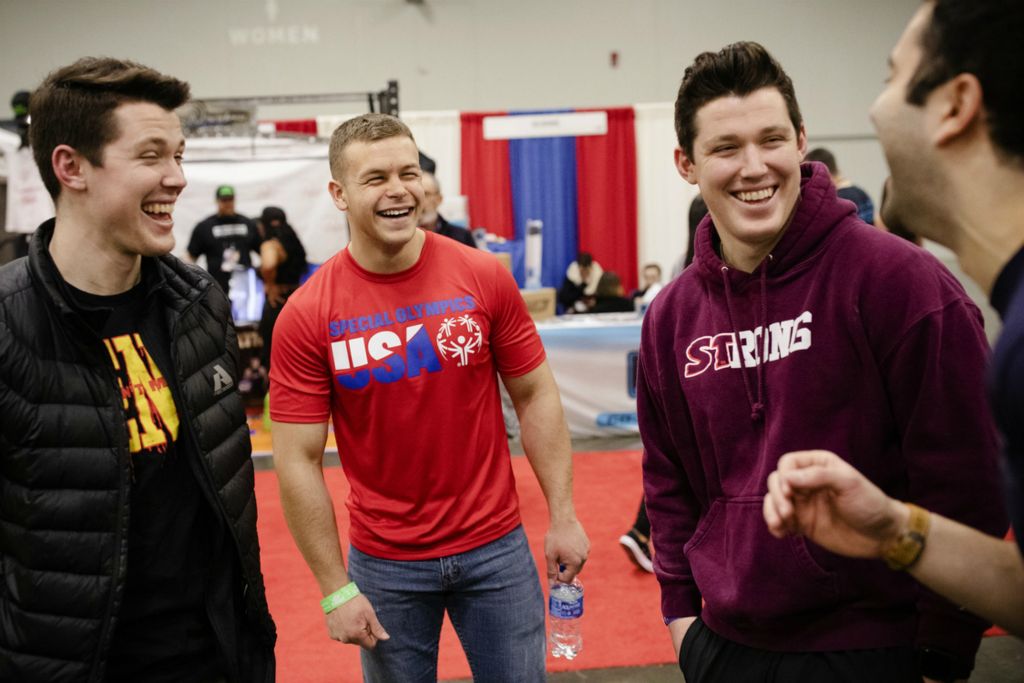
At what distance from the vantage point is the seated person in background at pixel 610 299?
362 inches

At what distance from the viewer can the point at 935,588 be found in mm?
1216

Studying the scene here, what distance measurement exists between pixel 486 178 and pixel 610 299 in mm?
4396

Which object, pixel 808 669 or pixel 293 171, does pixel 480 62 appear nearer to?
pixel 293 171

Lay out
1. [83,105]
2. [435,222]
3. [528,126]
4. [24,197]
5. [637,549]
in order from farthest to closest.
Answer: [528,126], [24,197], [435,222], [637,549], [83,105]

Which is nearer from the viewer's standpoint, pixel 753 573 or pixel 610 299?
pixel 753 573

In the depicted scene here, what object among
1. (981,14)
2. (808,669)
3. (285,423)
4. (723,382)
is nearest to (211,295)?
(285,423)

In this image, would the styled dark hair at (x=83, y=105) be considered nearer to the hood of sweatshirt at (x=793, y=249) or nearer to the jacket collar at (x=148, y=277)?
the jacket collar at (x=148, y=277)

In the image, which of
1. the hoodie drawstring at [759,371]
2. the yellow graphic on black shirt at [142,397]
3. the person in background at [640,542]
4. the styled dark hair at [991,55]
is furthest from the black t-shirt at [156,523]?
the person in background at [640,542]

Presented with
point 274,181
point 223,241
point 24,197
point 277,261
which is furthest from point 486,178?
point 24,197

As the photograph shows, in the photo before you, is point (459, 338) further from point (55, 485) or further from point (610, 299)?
point (610, 299)

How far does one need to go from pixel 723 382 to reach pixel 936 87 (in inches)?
29.6

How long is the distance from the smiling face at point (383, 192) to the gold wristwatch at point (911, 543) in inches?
56.6

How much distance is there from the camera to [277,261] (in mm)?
8062

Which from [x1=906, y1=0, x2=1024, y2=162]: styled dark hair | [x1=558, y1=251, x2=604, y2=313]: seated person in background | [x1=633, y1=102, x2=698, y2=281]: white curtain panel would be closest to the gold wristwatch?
[x1=906, y1=0, x2=1024, y2=162]: styled dark hair
